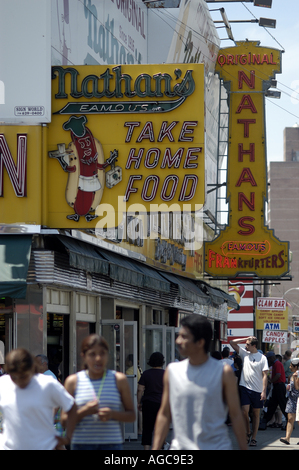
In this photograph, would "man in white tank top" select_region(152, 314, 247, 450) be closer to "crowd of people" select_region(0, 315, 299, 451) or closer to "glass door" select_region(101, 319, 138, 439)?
"crowd of people" select_region(0, 315, 299, 451)

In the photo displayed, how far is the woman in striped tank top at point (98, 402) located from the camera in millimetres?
5824

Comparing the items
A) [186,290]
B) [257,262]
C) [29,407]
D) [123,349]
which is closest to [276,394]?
[186,290]

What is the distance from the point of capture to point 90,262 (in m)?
12.6

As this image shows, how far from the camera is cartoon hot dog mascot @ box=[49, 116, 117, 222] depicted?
39.1 feet

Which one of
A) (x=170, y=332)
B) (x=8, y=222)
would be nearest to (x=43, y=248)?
(x=8, y=222)

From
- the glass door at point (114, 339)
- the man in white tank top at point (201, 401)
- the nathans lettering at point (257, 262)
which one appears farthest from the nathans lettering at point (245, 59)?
the man in white tank top at point (201, 401)

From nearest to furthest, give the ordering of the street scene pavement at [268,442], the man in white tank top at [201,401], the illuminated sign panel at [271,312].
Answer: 1. the man in white tank top at [201,401]
2. the street scene pavement at [268,442]
3. the illuminated sign panel at [271,312]

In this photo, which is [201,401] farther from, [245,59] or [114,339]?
[245,59]

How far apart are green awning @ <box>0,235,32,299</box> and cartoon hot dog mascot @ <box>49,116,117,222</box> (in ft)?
3.02

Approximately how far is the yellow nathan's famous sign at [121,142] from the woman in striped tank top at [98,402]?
19.4ft

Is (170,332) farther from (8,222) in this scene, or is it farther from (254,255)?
(8,222)

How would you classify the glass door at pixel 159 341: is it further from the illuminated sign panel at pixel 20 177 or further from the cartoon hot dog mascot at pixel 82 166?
the illuminated sign panel at pixel 20 177

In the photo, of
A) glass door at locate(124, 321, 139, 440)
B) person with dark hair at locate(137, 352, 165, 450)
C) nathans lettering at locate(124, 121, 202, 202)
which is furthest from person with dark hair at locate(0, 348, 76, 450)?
glass door at locate(124, 321, 139, 440)
